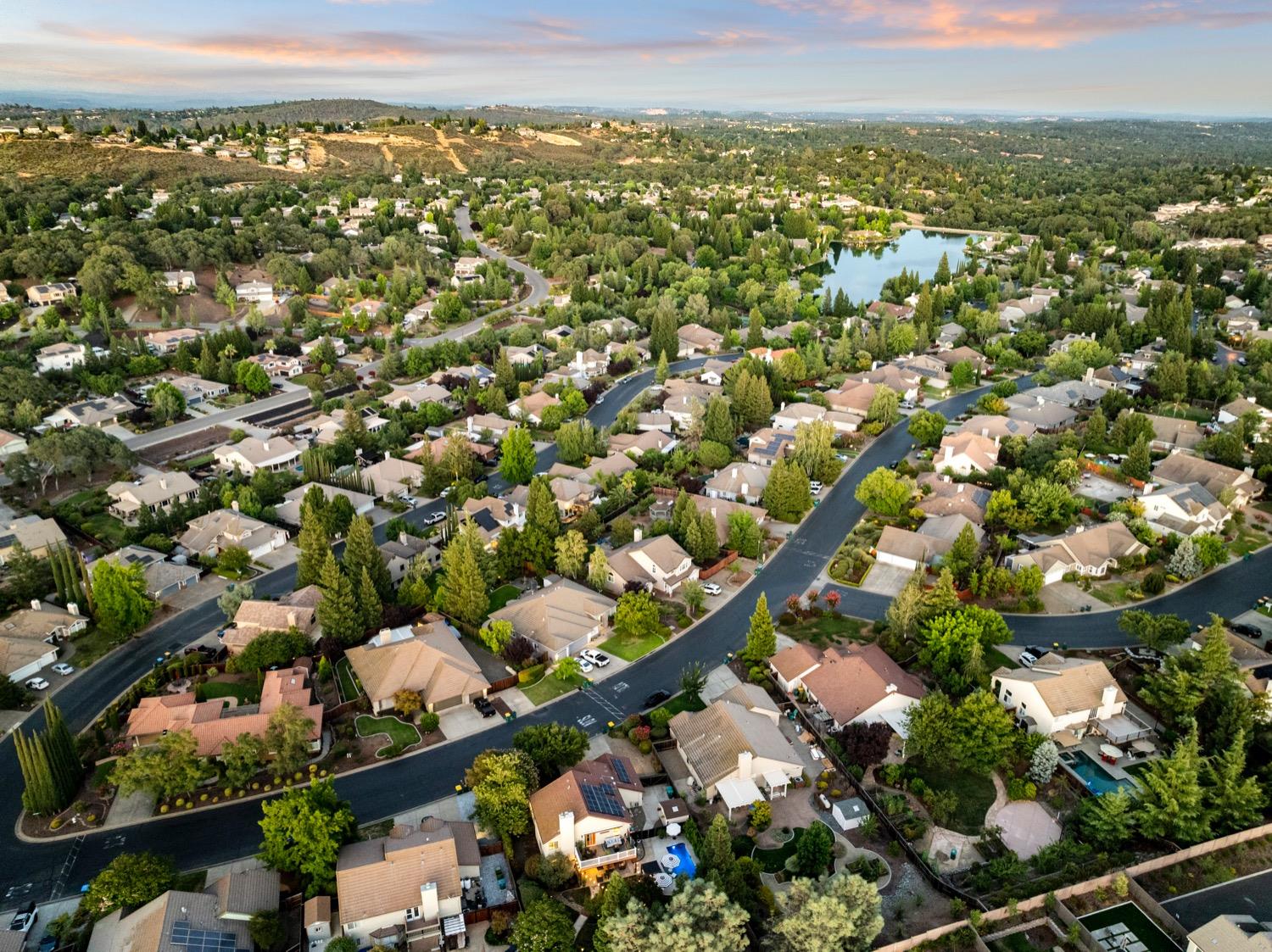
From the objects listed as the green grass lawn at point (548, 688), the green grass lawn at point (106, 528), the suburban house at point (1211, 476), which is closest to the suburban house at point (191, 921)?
the green grass lawn at point (548, 688)

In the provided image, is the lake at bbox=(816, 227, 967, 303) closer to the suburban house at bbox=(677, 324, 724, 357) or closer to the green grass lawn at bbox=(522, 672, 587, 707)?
the suburban house at bbox=(677, 324, 724, 357)

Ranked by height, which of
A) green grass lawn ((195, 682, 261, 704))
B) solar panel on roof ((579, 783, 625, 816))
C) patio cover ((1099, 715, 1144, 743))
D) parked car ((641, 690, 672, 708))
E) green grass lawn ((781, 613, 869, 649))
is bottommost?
green grass lawn ((195, 682, 261, 704))

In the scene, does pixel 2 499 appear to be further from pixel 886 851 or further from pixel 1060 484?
pixel 1060 484

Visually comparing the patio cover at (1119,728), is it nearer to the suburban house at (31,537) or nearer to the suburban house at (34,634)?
the suburban house at (34,634)

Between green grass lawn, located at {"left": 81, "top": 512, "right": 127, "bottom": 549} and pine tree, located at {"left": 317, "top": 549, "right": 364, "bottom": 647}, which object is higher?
pine tree, located at {"left": 317, "top": 549, "right": 364, "bottom": 647}

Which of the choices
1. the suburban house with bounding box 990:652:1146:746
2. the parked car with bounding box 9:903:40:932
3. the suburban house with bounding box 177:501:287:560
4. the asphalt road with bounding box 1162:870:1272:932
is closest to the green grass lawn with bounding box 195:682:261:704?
the parked car with bounding box 9:903:40:932

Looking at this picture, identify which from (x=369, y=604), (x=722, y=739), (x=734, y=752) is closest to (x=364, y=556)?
(x=369, y=604)
